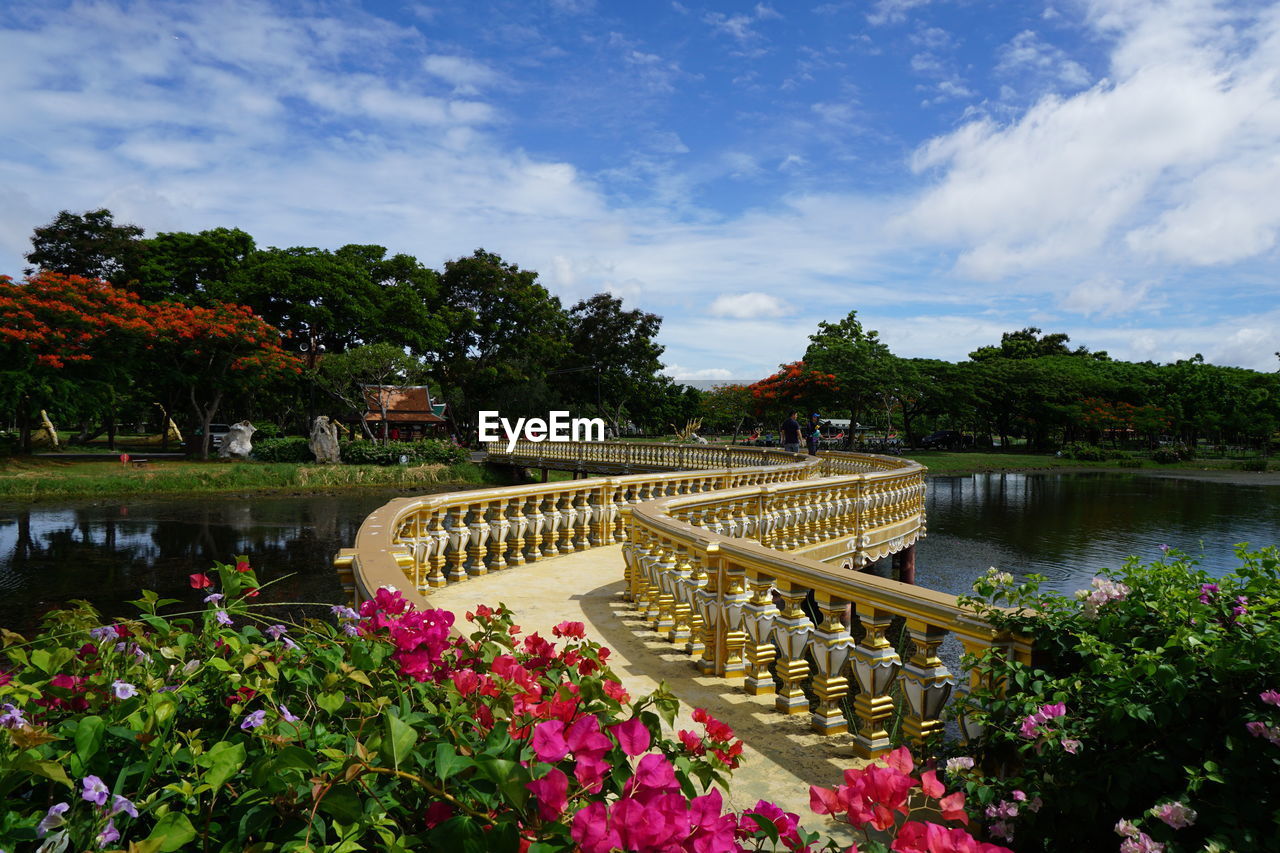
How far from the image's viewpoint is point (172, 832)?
122 centimetres

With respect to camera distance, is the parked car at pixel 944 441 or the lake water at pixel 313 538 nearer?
the lake water at pixel 313 538

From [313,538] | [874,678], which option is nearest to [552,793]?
[874,678]

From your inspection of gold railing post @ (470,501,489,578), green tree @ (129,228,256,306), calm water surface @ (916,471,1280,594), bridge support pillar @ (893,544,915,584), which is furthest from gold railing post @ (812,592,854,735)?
green tree @ (129,228,256,306)

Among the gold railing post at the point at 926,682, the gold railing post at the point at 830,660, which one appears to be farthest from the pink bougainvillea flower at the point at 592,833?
the gold railing post at the point at 830,660

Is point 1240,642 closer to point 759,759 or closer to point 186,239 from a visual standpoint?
point 759,759

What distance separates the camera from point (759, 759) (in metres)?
3.84

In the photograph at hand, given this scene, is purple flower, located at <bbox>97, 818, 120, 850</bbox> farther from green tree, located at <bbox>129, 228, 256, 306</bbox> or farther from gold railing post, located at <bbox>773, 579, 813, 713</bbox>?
green tree, located at <bbox>129, 228, 256, 306</bbox>

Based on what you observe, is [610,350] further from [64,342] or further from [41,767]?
[41,767]

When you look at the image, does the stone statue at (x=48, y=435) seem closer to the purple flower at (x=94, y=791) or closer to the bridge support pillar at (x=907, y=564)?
the bridge support pillar at (x=907, y=564)

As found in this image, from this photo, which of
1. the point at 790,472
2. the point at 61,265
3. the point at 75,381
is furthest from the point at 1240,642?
the point at 61,265

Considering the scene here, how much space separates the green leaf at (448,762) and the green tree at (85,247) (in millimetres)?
50270

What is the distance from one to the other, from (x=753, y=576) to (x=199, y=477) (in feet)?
108

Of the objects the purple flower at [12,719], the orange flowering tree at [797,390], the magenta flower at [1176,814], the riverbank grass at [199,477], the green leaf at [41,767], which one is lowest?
the riverbank grass at [199,477]

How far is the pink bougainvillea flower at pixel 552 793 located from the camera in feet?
4.18
